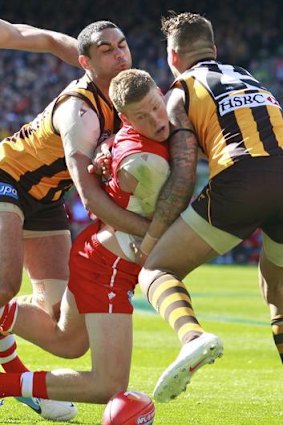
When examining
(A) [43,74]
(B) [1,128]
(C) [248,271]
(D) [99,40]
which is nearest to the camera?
(D) [99,40]

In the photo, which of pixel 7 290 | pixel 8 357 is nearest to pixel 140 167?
pixel 7 290

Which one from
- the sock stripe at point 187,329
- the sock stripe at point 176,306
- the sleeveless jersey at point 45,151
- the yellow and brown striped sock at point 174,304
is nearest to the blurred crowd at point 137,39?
the sleeveless jersey at point 45,151

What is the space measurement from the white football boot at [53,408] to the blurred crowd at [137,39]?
2170 centimetres

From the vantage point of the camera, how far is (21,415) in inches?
262

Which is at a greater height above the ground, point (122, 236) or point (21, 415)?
point (122, 236)

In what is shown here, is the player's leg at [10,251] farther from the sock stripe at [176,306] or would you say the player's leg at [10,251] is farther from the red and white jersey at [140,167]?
the sock stripe at [176,306]

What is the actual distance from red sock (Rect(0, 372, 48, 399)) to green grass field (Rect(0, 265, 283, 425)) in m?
0.43

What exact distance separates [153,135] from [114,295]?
0.95 metres

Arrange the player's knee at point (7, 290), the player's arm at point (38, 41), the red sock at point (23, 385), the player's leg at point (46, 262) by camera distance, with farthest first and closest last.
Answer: the player's arm at point (38, 41), the player's leg at point (46, 262), the player's knee at point (7, 290), the red sock at point (23, 385)

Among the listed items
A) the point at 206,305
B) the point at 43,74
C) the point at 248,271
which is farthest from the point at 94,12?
the point at 206,305

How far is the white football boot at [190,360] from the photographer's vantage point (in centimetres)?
485

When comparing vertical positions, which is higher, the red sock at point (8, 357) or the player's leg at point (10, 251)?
the player's leg at point (10, 251)

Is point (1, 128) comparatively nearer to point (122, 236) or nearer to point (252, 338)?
point (252, 338)

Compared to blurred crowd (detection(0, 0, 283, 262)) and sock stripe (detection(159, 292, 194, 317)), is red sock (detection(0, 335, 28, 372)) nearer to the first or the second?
sock stripe (detection(159, 292, 194, 317))
